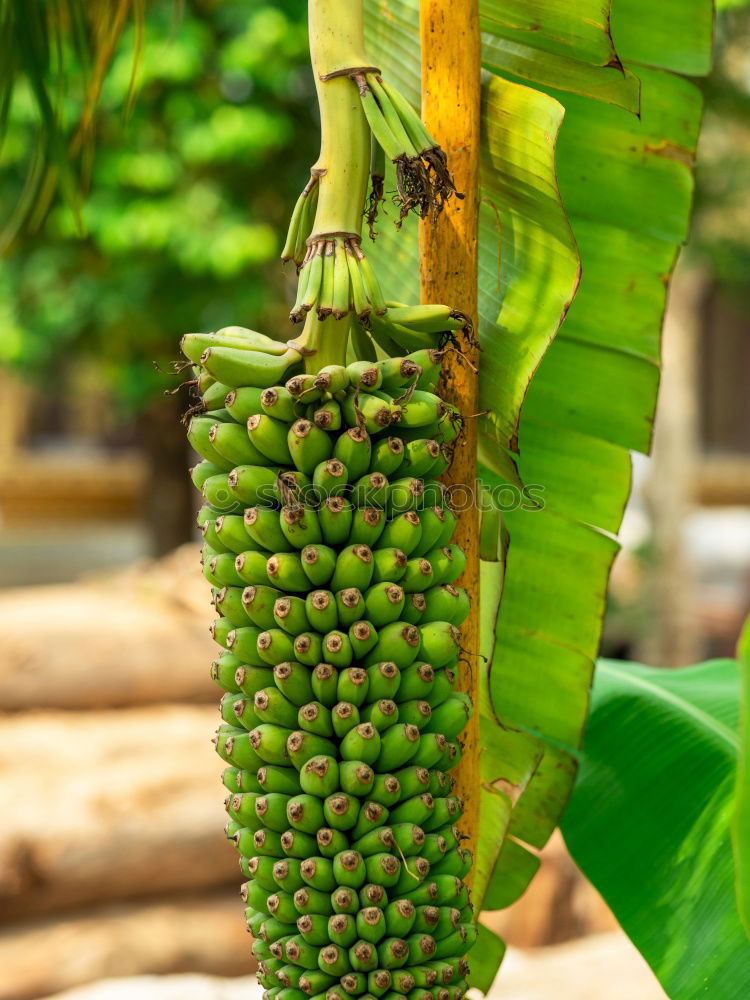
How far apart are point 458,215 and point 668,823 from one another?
857 millimetres

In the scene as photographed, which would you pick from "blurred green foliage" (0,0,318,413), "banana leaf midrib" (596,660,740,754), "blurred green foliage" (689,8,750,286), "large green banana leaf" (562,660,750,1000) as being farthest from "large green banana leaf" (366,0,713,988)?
"blurred green foliage" (689,8,750,286)

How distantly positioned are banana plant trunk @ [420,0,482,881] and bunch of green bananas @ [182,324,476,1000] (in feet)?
0.31

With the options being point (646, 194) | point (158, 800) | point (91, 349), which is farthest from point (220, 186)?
point (646, 194)

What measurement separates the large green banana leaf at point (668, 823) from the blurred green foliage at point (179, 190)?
4584 millimetres

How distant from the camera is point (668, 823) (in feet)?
4.39

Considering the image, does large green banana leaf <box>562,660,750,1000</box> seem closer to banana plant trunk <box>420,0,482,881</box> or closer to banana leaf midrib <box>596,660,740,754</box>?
banana leaf midrib <box>596,660,740,754</box>

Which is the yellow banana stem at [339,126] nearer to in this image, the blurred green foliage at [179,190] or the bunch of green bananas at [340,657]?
the bunch of green bananas at [340,657]

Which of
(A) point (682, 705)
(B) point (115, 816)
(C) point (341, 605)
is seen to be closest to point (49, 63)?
(C) point (341, 605)

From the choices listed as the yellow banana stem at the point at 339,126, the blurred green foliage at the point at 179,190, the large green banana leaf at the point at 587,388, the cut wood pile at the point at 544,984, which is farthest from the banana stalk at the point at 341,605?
the blurred green foliage at the point at 179,190

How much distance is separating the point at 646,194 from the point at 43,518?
40.2ft

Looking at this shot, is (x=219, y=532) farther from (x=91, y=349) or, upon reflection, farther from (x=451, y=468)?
(x=91, y=349)

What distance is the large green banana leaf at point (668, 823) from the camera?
3.94 ft

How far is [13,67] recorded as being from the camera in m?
1.47

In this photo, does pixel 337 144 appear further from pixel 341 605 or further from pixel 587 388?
pixel 587 388
